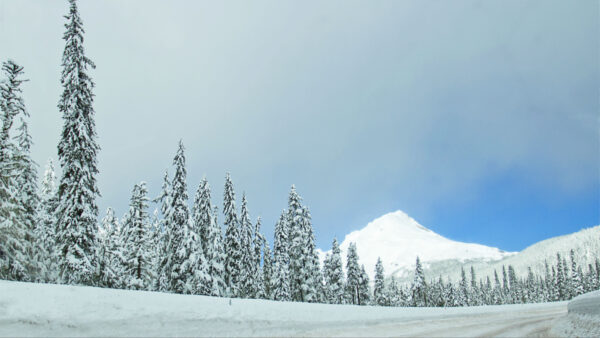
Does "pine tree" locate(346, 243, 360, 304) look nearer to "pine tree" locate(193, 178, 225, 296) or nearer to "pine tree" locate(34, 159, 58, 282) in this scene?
"pine tree" locate(193, 178, 225, 296)

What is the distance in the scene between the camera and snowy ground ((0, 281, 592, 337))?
940 centimetres

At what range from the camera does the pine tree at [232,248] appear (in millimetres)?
43375

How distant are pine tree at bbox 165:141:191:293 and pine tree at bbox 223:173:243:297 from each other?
28.3ft

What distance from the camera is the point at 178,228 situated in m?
35.7

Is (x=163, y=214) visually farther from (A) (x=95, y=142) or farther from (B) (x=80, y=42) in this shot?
(B) (x=80, y=42)

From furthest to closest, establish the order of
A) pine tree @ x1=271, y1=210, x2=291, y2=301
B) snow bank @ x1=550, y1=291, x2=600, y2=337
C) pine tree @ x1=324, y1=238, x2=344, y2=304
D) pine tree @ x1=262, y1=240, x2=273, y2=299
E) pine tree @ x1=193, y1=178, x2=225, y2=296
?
pine tree @ x1=262, y1=240, x2=273, y2=299 < pine tree @ x1=324, y1=238, x2=344, y2=304 < pine tree @ x1=271, y1=210, x2=291, y2=301 < pine tree @ x1=193, y1=178, x2=225, y2=296 < snow bank @ x1=550, y1=291, x2=600, y2=337

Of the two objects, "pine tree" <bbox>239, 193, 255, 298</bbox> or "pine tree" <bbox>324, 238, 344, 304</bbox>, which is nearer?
"pine tree" <bbox>239, 193, 255, 298</bbox>

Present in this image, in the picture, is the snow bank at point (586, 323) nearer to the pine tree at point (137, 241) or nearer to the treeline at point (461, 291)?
the pine tree at point (137, 241)

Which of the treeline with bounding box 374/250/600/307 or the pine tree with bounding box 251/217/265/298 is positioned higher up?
the pine tree with bounding box 251/217/265/298

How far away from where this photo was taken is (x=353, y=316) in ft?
43.0

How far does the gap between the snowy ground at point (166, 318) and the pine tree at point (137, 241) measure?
85.1ft

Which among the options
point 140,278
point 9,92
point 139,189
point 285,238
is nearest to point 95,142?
point 9,92

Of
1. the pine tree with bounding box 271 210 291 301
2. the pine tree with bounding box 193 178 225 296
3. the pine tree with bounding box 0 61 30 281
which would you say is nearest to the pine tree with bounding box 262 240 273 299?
the pine tree with bounding box 271 210 291 301

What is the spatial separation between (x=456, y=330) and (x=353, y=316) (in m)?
3.62
